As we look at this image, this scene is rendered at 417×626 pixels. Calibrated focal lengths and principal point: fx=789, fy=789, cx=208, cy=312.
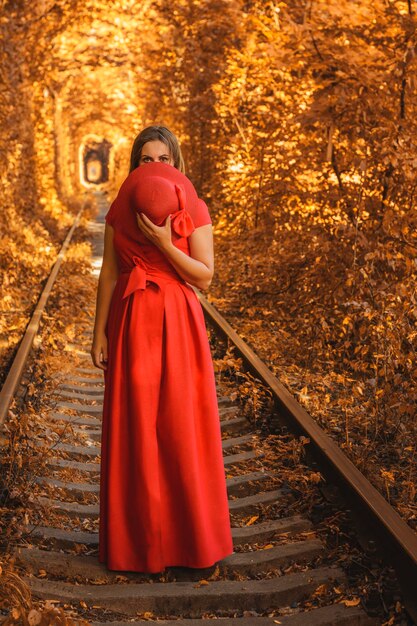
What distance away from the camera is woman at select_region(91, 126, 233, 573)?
3.54m

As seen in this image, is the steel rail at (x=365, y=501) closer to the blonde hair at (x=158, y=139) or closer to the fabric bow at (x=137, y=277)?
the fabric bow at (x=137, y=277)

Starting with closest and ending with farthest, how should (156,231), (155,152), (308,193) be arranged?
(156,231)
(155,152)
(308,193)

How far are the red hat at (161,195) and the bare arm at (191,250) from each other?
44 millimetres

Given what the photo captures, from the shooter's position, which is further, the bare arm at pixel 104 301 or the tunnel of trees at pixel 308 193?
the tunnel of trees at pixel 308 193

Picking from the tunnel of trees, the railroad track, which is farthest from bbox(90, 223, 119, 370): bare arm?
the tunnel of trees

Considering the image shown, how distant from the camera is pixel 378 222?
26.0ft

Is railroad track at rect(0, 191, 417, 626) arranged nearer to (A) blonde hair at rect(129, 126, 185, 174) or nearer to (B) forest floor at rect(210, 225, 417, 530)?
(B) forest floor at rect(210, 225, 417, 530)

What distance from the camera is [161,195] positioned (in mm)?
3436

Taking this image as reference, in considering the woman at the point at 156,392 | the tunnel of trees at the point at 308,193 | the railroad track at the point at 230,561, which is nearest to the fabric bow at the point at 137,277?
the woman at the point at 156,392

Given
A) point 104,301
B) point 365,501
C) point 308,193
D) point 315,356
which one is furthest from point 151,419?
point 308,193

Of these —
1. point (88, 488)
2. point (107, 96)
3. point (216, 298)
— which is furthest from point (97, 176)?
point (88, 488)

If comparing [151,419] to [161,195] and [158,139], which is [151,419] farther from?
[158,139]

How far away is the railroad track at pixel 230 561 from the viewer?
3.46m

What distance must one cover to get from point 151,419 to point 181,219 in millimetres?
912
